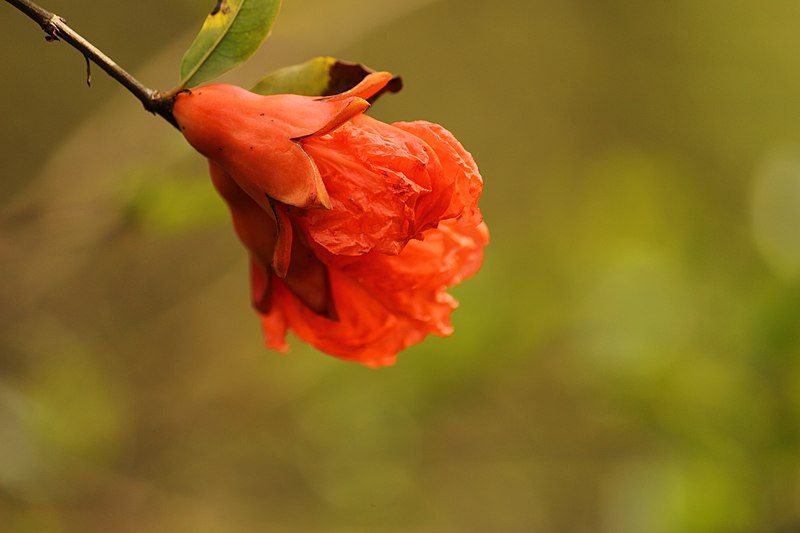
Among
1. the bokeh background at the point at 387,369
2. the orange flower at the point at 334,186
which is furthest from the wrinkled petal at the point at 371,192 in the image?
the bokeh background at the point at 387,369

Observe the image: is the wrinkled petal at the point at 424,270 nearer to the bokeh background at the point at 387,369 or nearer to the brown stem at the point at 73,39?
the brown stem at the point at 73,39

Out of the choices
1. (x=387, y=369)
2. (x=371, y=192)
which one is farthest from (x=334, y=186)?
(x=387, y=369)

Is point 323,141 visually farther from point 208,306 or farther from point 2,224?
point 208,306

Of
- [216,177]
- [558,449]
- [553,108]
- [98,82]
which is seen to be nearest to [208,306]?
[98,82]

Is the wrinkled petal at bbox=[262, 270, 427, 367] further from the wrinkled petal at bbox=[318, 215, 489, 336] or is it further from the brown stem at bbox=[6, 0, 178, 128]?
the brown stem at bbox=[6, 0, 178, 128]

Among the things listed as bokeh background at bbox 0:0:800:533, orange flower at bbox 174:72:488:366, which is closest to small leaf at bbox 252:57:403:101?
orange flower at bbox 174:72:488:366

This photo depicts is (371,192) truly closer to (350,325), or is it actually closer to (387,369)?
(350,325)

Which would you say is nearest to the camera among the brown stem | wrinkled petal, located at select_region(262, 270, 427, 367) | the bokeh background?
the brown stem
